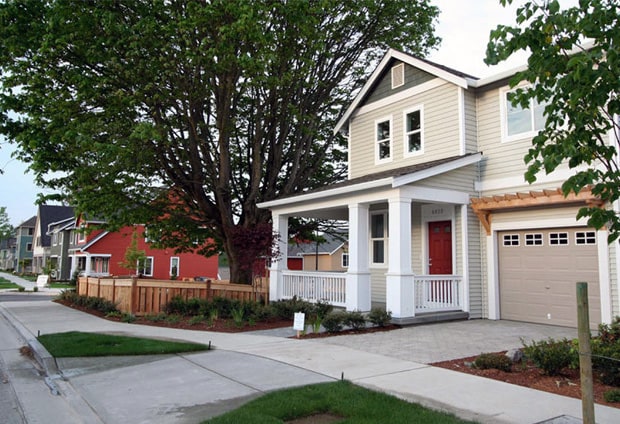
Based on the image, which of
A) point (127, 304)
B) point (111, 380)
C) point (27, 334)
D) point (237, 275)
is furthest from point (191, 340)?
point (237, 275)

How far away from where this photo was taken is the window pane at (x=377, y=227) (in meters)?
16.2

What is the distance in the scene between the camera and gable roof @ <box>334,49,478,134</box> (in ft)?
43.9

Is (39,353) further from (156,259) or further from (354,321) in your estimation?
(156,259)

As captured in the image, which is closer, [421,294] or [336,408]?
[336,408]

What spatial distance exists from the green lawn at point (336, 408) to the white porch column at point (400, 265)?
18.6 feet

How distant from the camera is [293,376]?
22.6 ft

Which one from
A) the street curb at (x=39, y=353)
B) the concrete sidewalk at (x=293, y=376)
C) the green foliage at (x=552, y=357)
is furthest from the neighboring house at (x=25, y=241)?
the green foliage at (x=552, y=357)

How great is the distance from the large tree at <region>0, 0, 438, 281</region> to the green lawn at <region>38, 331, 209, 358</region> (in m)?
5.57

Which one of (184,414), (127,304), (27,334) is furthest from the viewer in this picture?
(127,304)

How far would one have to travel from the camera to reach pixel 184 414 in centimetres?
533

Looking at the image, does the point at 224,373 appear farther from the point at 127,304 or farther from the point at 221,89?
the point at 221,89

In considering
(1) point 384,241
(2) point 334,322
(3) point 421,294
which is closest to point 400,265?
(3) point 421,294

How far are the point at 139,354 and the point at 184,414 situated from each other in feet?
12.5

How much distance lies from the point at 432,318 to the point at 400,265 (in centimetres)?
173
